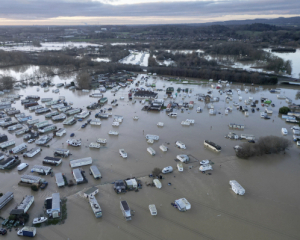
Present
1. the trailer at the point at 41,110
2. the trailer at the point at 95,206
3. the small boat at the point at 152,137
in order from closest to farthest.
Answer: the trailer at the point at 95,206
the small boat at the point at 152,137
the trailer at the point at 41,110

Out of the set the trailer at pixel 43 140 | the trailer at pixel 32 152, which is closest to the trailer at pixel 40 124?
the trailer at pixel 43 140

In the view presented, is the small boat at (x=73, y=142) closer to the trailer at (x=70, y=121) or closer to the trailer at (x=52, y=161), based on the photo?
the trailer at (x=52, y=161)

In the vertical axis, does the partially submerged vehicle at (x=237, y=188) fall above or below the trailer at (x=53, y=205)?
below

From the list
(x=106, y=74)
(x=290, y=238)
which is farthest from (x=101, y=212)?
(x=106, y=74)

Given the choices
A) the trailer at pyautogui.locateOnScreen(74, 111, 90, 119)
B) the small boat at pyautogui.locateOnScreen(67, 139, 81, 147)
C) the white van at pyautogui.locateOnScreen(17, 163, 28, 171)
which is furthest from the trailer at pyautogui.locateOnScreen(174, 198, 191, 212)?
the trailer at pyautogui.locateOnScreen(74, 111, 90, 119)

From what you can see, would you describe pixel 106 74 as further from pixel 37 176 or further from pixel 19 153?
pixel 37 176

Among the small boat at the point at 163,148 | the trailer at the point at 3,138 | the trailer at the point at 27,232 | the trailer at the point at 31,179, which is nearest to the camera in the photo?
the trailer at the point at 27,232

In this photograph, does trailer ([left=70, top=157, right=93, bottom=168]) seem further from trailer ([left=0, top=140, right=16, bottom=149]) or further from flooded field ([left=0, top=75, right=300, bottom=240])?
trailer ([left=0, top=140, right=16, bottom=149])

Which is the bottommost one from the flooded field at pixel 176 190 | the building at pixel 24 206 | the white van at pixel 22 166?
the flooded field at pixel 176 190
